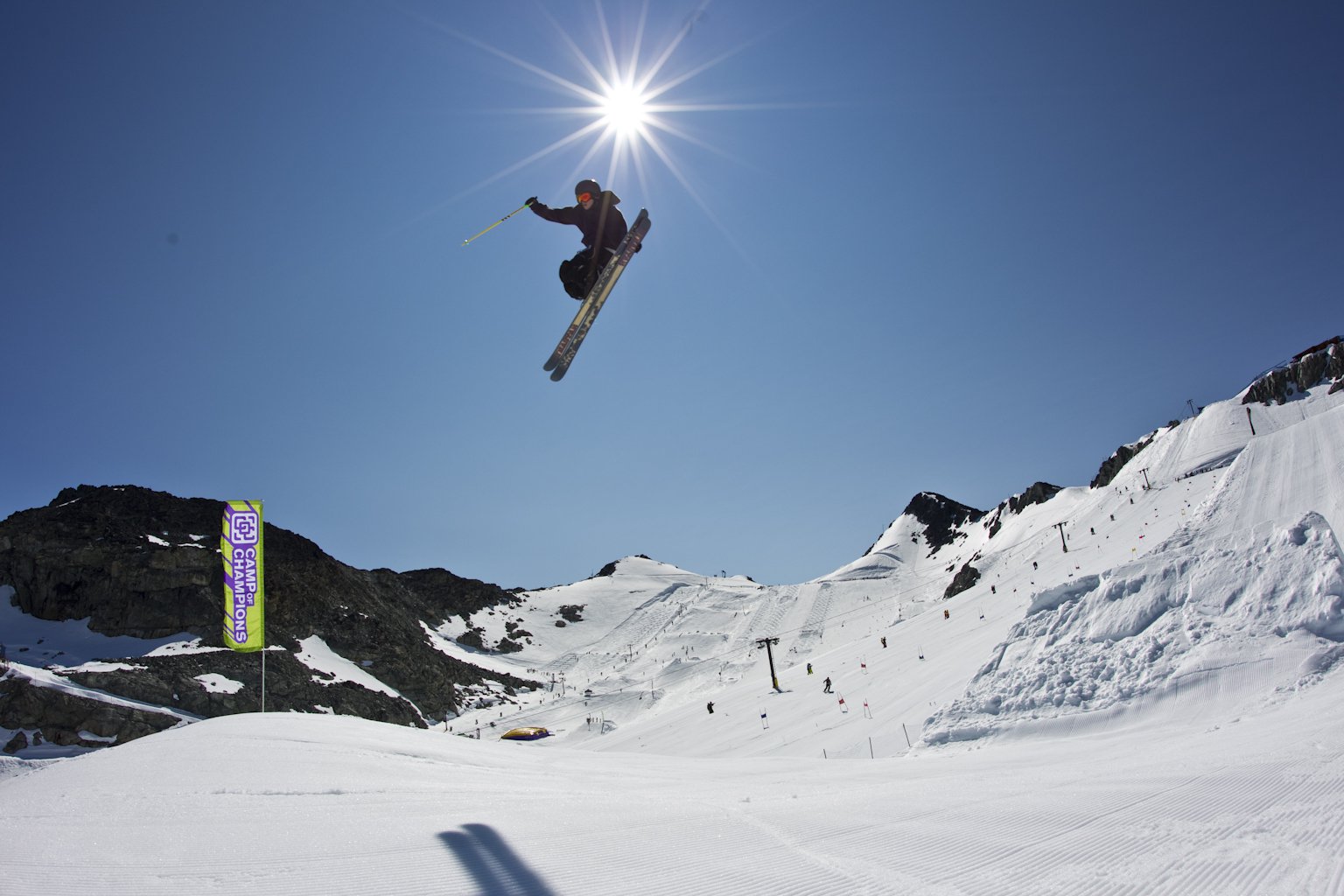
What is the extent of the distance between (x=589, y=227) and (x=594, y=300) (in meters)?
1.57

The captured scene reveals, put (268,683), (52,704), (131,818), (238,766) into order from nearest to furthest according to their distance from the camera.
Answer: (131,818) → (238,766) → (52,704) → (268,683)

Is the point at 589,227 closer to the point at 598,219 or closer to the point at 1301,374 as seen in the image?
the point at 598,219

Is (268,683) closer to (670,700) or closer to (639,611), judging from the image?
(670,700)

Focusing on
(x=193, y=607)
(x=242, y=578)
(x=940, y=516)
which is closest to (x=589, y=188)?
(x=242, y=578)

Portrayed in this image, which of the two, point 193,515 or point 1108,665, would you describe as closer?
point 1108,665

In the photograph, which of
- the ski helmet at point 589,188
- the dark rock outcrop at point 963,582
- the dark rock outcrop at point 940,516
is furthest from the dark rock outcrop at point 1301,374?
the ski helmet at point 589,188

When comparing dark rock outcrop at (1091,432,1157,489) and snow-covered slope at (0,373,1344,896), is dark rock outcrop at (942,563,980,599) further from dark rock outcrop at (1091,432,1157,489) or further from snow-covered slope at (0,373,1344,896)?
dark rock outcrop at (1091,432,1157,489)

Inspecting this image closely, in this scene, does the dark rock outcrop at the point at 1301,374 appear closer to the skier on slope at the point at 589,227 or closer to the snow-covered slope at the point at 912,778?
the snow-covered slope at the point at 912,778

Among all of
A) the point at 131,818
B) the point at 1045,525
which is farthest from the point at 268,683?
the point at 1045,525

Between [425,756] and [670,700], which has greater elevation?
[425,756]

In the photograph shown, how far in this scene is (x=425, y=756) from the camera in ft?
35.0

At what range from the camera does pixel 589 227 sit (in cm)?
1285

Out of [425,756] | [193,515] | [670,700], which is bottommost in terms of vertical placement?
[670,700]

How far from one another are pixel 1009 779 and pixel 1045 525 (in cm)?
6811
